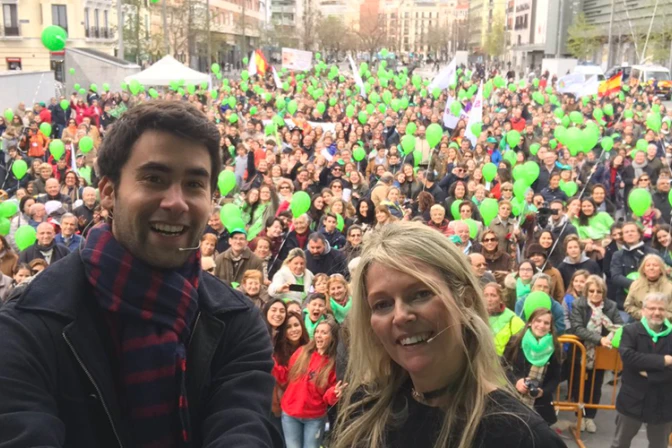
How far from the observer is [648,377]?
548 centimetres

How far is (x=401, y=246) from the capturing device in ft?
6.68

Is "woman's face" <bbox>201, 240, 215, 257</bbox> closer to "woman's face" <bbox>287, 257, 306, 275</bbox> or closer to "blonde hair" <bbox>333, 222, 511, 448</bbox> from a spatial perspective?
"woman's face" <bbox>287, 257, 306, 275</bbox>

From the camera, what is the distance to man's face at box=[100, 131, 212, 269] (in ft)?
5.40

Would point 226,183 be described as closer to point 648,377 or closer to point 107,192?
point 648,377

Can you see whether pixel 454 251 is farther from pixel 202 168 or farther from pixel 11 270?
pixel 11 270

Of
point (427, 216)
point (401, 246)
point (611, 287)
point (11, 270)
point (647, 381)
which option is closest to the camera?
point (401, 246)

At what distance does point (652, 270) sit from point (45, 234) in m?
5.79

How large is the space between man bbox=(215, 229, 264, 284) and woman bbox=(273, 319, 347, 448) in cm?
238

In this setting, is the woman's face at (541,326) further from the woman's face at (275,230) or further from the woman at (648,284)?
the woman's face at (275,230)

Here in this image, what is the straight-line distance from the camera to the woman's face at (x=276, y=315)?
18.8 feet

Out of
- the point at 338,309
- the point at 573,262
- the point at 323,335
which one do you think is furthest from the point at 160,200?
the point at 573,262

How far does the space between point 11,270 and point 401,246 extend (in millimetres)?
6419

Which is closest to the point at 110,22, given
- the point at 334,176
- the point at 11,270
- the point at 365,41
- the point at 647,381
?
the point at 365,41

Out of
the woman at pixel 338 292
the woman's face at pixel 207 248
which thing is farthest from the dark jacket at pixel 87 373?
the woman's face at pixel 207 248
